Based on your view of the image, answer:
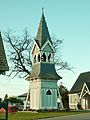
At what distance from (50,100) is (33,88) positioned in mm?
3627

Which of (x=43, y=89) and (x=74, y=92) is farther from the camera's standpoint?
(x=74, y=92)

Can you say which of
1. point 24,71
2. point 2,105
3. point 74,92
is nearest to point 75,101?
point 74,92

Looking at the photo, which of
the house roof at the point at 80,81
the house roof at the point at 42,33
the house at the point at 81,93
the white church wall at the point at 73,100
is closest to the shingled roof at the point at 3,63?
the house roof at the point at 42,33

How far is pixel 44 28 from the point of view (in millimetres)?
51750

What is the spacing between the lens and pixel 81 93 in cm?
6631

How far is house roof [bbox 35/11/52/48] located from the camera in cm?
5055

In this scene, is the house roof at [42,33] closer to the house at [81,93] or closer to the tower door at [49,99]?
the tower door at [49,99]

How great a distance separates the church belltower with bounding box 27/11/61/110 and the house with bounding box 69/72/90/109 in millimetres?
16417

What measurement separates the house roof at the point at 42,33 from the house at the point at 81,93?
699 inches

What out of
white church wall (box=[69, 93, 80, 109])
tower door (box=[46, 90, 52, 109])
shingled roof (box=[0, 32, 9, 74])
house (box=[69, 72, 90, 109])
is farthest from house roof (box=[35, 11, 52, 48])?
shingled roof (box=[0, 32, 9, 74])

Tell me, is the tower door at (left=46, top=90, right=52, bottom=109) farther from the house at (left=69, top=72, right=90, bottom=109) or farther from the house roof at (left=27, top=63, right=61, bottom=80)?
the house at (left=69, top=72, right=90, bottom=109)

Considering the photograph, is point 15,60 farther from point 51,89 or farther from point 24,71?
point 51,89

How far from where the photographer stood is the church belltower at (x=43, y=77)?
4841cm

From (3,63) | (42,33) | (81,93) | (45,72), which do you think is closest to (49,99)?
(45,72)
